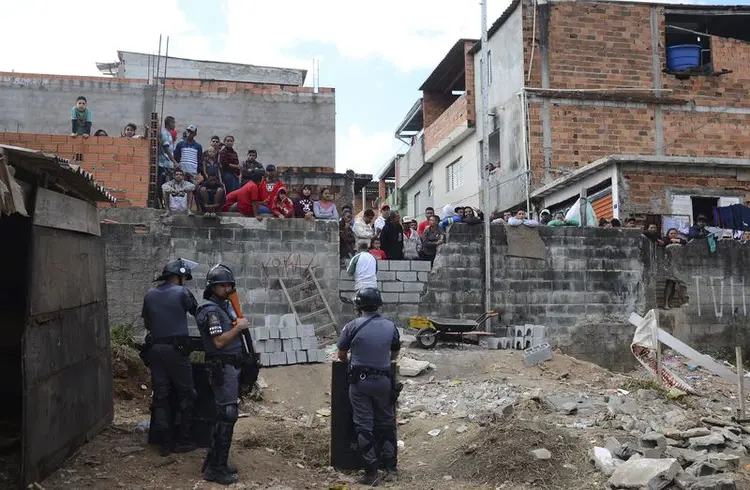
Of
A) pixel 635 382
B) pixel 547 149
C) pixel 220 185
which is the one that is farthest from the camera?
pixel 547 149

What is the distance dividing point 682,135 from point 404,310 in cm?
1116

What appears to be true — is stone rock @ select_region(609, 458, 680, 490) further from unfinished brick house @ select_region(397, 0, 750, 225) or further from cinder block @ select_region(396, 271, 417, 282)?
unfinished brick house @ select_region(397, 0, 750, 225)

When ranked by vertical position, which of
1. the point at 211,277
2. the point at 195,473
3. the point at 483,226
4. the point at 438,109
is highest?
the point at 438,109

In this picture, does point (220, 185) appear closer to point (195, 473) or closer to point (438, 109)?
point (195, 473)

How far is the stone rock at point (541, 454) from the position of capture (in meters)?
6.41

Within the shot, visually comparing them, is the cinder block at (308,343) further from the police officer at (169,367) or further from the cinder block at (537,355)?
the police officer at (169,367)

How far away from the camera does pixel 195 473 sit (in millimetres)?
5938

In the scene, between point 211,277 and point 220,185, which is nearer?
point 211,277

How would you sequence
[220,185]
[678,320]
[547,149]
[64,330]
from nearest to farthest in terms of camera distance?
[64,330]
[220,185]
[678,320]
[547,149]

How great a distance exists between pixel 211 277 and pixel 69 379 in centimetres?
142

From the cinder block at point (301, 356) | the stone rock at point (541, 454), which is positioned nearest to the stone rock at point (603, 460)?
the stone rock at point (541, 454)

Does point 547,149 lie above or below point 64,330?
above

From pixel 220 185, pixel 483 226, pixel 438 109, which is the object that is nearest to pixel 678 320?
pixel 483 226

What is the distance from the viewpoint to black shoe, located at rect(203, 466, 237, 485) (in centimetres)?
573
